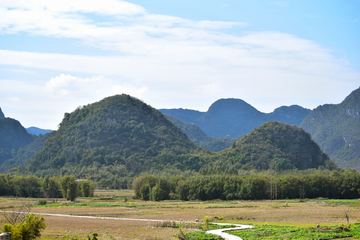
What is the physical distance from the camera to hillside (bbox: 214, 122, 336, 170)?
161 metres

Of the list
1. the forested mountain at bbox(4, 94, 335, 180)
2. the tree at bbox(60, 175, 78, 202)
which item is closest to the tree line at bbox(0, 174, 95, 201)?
the tree at bbox(60, 175, 78, 202)

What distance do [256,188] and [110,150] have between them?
98.5 metres

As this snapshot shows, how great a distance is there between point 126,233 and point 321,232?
17601mm

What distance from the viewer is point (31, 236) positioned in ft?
78.2

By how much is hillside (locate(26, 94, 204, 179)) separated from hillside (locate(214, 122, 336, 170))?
63.5 feet

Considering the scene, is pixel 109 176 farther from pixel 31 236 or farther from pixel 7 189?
pixel 31 236

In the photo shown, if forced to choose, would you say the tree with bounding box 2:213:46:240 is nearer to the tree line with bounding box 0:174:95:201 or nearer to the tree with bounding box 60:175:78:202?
the tree with bounding box 60:175:78:202

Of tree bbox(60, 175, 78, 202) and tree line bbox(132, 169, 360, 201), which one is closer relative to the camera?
tree bbox(60, 175, 78, 202)

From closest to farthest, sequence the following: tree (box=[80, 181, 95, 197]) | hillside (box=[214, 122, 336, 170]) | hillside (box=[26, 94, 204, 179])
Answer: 1. tree (box=[80, 181, 95, 197])
2. hillside (box=[26, 94, 204, 179])
3. hillside (box=[214, 122, 336, 170])

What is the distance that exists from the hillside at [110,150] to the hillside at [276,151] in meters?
19.4

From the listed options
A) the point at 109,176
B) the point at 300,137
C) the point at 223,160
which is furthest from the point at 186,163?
the point at 300,137

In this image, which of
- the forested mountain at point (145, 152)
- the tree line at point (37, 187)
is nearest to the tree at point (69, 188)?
the tree line at point (37, 187)

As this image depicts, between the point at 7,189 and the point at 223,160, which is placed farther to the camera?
the point at 223,160

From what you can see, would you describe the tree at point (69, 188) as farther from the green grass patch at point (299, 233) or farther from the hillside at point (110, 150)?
the green grass patch at point (299, 233)
